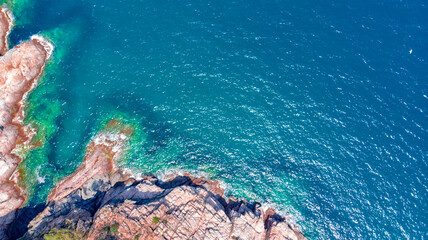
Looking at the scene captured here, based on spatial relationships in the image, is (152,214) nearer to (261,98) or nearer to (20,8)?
(261,98)

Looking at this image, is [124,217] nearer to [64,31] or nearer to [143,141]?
[143,141]

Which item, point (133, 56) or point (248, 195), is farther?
point (133, 56)

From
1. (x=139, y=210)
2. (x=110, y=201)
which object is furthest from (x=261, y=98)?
(x=110, y=201)

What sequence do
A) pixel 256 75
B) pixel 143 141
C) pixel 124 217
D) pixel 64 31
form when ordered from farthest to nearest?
pixel 64 31 < pixel 256 75 < pixel 143 141 < pixel 124 217

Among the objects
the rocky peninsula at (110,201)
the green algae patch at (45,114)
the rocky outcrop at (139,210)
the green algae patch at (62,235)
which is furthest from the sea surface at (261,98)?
the green algae patch at (62,235)

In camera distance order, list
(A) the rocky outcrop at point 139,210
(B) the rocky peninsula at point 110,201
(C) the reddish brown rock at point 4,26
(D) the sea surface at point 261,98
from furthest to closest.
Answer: (C) the reddish brown rock at point 4,26
(D) the sea surface at point 261,98
(B) the rocky peninsula at point 110,201
(A) the rocky outcrop at point 139,210

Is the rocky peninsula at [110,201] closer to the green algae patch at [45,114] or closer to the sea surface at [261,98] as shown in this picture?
the green algae patch at [45,114]

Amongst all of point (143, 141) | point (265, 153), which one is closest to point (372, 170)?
point (265, 153)
